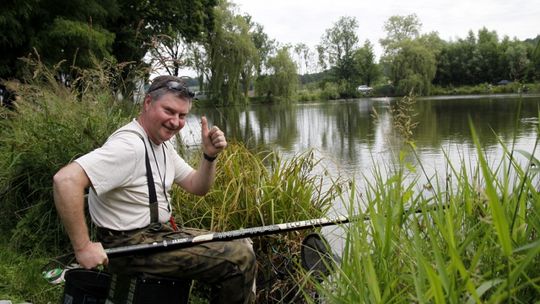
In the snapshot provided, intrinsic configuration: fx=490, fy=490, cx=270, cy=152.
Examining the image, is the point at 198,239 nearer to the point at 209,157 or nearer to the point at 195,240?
the point at 195,240

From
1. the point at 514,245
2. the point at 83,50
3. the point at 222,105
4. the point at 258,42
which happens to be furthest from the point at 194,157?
the point at 258,42

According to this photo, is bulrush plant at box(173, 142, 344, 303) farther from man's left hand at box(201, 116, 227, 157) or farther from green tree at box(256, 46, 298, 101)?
green tree at box(256, 46, 298, 101)

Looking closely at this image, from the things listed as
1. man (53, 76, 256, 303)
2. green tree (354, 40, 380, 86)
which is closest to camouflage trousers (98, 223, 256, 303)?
man (53, 76, 256, 303)

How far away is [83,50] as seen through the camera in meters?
12.6

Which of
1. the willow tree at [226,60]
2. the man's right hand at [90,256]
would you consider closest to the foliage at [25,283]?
the man's right hand at [90,256]

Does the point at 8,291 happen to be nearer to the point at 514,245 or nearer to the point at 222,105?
the point at 514,245

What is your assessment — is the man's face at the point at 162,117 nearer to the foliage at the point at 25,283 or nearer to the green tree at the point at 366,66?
the foliage at the point at 25,283

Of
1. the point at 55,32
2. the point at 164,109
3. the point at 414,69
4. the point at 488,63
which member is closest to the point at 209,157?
the point at 164,109

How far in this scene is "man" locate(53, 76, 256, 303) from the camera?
2.22 meters

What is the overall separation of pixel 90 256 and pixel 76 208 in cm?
23

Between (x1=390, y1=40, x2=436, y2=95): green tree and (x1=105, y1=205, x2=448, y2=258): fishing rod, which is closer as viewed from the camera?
(x1=105, y1=205, x2=448, y2=258): fishing rod

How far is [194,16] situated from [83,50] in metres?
10.5

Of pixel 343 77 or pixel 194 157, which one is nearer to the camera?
pixel 194 157

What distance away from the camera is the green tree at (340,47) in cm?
9106
